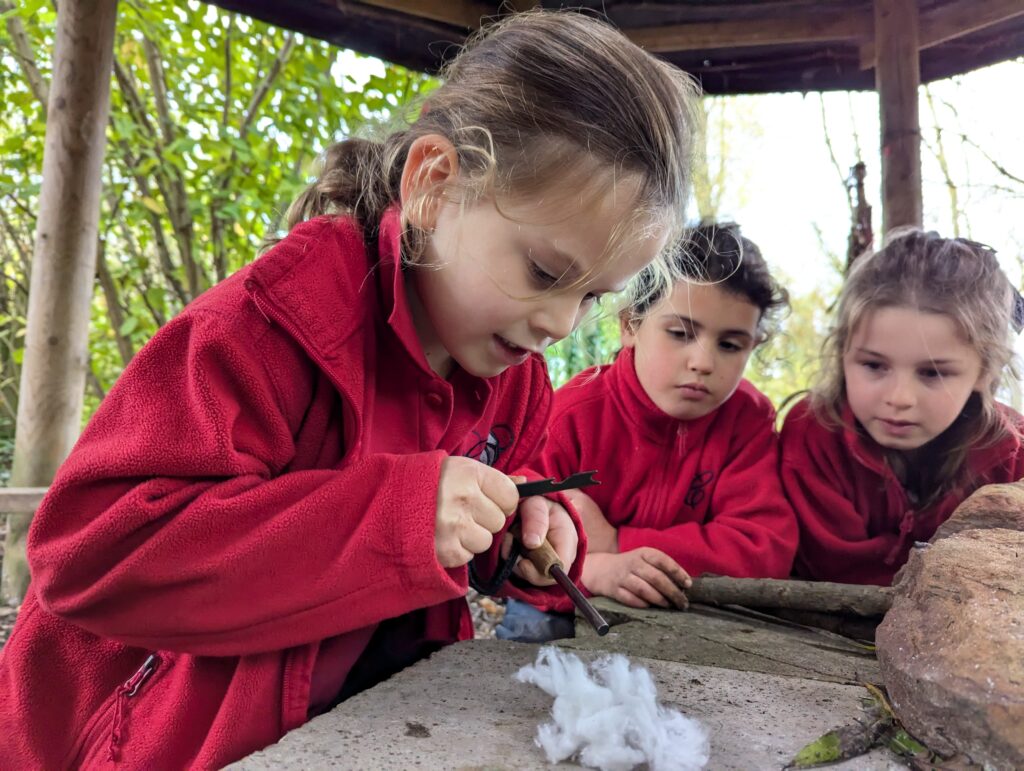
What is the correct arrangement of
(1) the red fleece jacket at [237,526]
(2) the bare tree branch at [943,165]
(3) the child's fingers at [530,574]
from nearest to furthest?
(1) the red fleece jacket at [237,526]
(3) the child's fingers at [530,574]
(2) the bare tree branch at [943,165]

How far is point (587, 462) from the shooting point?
247 centimetres

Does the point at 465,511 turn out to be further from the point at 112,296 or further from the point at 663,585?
the point at 112,296

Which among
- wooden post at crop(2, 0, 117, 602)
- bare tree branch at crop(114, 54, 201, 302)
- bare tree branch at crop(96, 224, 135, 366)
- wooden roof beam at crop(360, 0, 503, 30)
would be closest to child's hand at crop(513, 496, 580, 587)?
wooden roof beam at crop(360, 0, 503, 30)

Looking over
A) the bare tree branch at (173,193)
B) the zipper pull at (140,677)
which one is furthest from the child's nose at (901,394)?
the bare tree branch at (173,193)

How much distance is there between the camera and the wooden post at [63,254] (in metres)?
2.85

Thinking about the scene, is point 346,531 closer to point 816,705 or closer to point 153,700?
point 153,700

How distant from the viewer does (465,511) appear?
3.70ft

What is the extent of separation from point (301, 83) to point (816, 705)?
12.1ft

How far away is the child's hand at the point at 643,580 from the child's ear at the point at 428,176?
3.61 feet

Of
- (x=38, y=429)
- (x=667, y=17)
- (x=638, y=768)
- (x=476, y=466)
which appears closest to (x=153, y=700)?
(x=476, y=466)

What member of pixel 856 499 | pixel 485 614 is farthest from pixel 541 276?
pixel 485 614

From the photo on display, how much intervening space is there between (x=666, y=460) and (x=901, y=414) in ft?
2.16

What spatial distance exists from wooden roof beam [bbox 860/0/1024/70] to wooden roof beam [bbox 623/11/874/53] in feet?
0.94

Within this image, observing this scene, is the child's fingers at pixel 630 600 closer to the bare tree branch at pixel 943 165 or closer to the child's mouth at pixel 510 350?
the child's mouth at pixel 510 350
